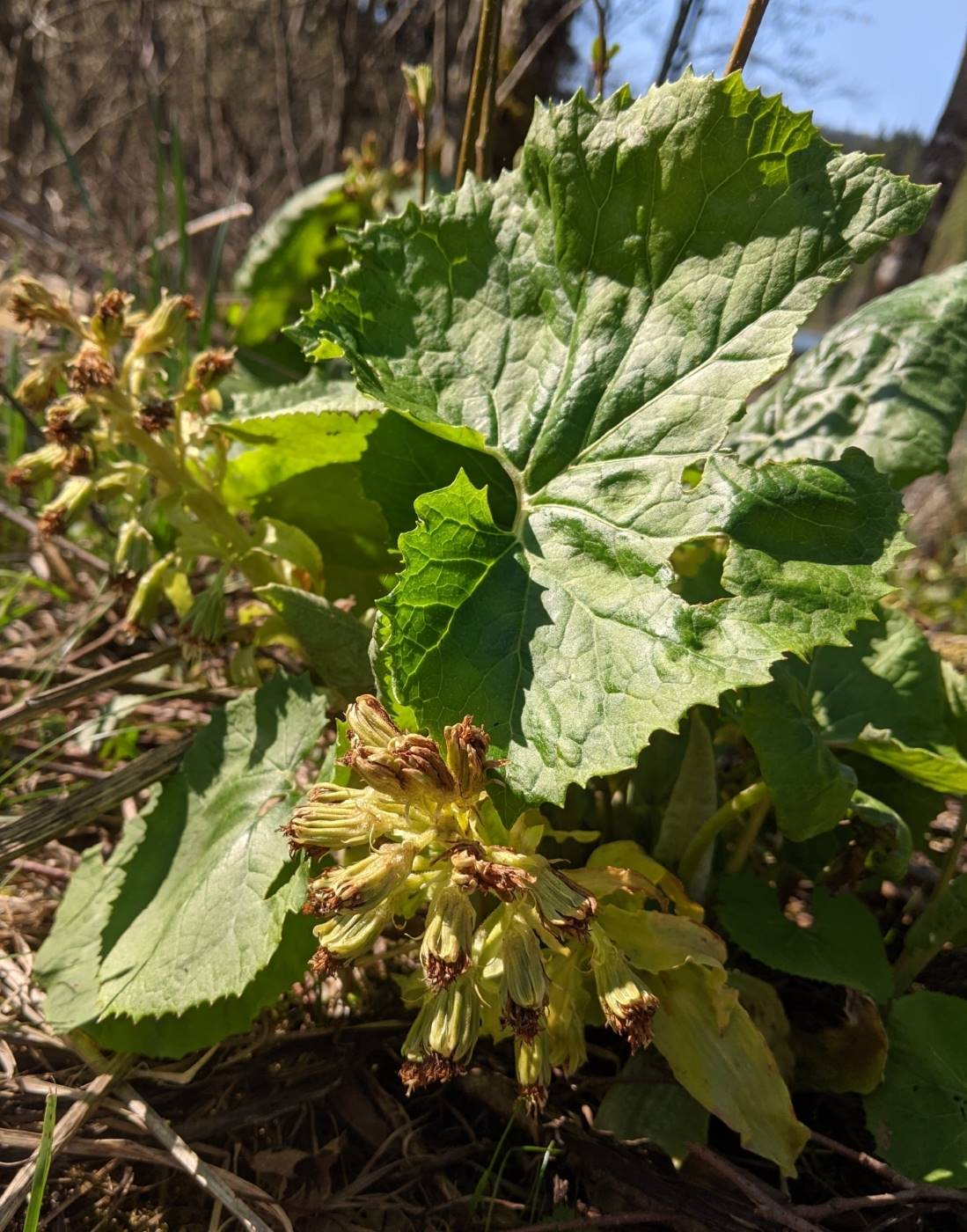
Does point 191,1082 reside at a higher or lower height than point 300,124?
lower

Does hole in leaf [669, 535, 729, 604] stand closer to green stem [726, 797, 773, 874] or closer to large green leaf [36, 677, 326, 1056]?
green stem [726, 797, 773, 874]

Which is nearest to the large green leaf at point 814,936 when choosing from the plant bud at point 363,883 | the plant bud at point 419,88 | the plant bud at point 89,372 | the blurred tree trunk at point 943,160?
the plant bud at point 363,883

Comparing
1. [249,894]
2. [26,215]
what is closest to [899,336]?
[249,894]

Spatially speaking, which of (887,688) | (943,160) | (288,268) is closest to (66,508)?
(887,688)

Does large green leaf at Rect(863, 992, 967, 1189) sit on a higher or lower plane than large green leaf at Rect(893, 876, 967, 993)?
lower

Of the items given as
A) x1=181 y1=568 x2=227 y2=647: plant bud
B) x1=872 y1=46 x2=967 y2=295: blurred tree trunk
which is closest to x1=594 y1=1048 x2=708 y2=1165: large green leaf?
x1=181 y1=568 x2=227 y2=647: plant bud

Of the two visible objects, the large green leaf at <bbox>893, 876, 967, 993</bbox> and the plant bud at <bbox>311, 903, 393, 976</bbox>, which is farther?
the large green leaf at <bbox>893, 876, 967, 993</bbox>

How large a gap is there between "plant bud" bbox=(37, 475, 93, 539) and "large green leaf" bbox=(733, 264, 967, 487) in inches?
56.7

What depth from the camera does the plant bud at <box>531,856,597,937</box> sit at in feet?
3.88

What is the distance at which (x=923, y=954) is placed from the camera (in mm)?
1643

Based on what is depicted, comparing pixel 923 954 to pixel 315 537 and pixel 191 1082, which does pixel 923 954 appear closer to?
pixel 191 1082

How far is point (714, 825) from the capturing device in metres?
1.58

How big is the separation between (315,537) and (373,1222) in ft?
4.30

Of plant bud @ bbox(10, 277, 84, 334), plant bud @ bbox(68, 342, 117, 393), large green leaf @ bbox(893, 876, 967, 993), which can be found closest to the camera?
large green leaf @ bbox(893, 876, 967, 993)
